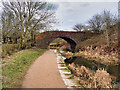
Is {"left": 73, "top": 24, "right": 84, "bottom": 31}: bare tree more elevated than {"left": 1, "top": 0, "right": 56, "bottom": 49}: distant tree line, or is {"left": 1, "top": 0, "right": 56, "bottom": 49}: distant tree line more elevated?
{"left": 73, "top": 24, "right": 84, "bottom": 31}: bare tree

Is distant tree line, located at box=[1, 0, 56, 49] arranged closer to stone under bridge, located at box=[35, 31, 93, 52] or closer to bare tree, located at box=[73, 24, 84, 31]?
stone under bridge, located at box=[35, 31, 93, 52]

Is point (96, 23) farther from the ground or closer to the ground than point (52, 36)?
farther from the ground

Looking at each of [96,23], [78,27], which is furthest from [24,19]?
[78,27]

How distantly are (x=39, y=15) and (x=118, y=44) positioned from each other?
10665mm

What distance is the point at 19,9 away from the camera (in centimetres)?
1241

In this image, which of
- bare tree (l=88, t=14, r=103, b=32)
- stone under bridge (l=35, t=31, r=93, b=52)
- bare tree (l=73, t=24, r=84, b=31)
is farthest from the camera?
bare tree (l=73, t=24, r=84, b=31)

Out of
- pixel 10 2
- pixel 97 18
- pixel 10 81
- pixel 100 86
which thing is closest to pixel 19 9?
pixel 10 2

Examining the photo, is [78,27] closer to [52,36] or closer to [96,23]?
[96,23]

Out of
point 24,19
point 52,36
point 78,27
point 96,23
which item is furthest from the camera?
point 78,27

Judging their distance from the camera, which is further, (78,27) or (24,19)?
(78,27)

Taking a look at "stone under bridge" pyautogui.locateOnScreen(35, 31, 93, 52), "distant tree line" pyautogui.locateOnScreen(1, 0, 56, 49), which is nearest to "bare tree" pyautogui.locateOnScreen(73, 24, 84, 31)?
"stone under bridge" pyautogui.locateOnScreen(35, 31, 93, 52)

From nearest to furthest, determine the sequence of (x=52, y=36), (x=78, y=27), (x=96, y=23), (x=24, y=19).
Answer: (x=24, y=19) → (x=52, y=36) → (x=96, y=23) → (x=78, y=27)

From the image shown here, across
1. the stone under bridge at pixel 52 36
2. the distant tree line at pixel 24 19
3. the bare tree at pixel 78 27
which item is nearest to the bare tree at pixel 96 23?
the stone under bridge at pixel 52 36

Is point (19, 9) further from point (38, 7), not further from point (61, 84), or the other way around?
point (61, 84)
